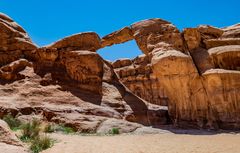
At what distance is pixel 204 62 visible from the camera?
1812 centimetres

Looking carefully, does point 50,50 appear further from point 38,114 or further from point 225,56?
point 225,56

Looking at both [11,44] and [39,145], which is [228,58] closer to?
[39,145]

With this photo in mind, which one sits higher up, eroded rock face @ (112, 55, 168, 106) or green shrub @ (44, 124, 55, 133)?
eroded rock face @ (112, 55, 168, 106)

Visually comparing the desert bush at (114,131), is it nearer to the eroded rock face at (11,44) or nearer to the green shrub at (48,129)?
the green shrub at (48,129)

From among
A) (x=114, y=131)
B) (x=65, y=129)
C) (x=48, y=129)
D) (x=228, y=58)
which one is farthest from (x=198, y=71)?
(x=48, y=129)

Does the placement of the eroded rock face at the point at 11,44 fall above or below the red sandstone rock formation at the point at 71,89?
above

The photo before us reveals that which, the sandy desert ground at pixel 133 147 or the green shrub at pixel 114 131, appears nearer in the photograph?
the sandy desert ground at pixel 133 147

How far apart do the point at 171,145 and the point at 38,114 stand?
7663 millimetres

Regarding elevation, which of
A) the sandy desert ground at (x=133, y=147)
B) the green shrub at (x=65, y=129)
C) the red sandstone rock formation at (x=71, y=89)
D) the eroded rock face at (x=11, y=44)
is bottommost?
the sandy desert ground at (x=133, y=147)

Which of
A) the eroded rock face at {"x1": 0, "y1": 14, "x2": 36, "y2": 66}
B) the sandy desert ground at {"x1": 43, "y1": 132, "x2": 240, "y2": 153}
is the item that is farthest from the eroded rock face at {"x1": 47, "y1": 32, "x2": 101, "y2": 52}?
the sandy desert ground at {"x1": 43, "y1": 132, "x2": 240, "y2": 153}

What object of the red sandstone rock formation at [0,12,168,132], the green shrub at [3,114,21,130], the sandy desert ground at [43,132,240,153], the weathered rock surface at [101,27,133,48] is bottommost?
the sandy desert ground at [43,132,240,153]

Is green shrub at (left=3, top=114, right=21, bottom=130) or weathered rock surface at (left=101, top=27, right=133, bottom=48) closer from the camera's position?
green shrub at (left=3, top=114, right=21, bottom=130)

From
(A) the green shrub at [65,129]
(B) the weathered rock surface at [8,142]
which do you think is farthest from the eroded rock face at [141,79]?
(B) the weathered rock surface at [8,142]

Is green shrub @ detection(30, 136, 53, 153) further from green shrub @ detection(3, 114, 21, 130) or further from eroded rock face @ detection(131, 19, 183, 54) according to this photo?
eroded rock face @ detection(131, 19, 183, 54)
